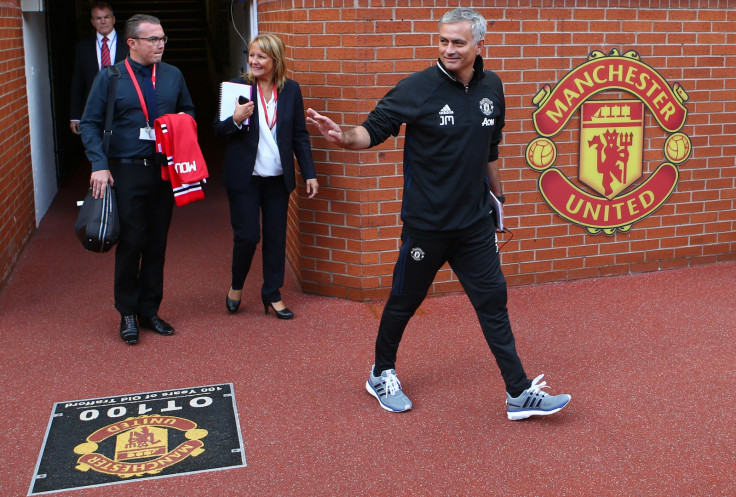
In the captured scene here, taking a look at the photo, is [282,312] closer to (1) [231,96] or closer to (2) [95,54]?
(1) [231,96]

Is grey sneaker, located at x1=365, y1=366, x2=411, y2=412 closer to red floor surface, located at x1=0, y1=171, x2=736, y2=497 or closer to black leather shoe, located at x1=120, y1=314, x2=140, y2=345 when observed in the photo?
red floor surface, located at x1=0, y1=171, x2=736, y2=497

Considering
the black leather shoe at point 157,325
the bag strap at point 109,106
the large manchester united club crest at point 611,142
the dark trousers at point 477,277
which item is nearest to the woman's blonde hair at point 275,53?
the bag strap at point 109,106

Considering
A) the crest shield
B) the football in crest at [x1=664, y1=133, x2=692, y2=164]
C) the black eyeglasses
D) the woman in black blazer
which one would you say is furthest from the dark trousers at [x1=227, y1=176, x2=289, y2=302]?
the football in crest at [x1=664, y1=133, x2=692, y2=164]

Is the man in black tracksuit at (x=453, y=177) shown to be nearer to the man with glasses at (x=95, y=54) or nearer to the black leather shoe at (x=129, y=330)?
the black leather shoe at (x=129, y=330)

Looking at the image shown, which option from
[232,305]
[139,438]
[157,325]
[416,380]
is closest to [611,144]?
[416,380]

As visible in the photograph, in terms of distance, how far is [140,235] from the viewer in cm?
534

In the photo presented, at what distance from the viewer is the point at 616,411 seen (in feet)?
14.4

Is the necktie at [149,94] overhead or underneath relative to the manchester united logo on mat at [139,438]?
overhead

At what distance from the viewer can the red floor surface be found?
377cm

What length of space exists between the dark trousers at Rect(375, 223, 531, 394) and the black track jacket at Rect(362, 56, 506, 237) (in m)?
0.08

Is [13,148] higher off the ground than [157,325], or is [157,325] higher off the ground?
[13,148]

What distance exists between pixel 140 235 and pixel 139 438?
1.57 metres

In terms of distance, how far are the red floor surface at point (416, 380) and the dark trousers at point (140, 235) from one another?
0.26m

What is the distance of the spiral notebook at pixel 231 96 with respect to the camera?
547 centimetres
